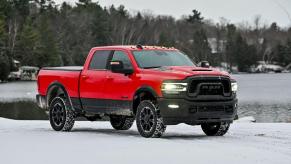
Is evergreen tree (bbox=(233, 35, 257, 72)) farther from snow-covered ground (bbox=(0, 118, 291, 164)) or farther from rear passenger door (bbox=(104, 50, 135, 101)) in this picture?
snow-covered ground (bbox=(0, 118, 291, 164))

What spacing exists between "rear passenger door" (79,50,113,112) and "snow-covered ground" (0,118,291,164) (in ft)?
3.33

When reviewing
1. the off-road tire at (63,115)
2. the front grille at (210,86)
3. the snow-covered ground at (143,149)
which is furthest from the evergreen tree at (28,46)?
the front grille at (210,86)

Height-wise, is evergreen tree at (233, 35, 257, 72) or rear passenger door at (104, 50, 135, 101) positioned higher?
rear passenger door at (104, 50, 135, 101)

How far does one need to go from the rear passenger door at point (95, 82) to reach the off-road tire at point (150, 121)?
1.36 meters

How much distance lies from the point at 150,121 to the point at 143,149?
2.17 m

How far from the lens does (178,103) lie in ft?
39.5

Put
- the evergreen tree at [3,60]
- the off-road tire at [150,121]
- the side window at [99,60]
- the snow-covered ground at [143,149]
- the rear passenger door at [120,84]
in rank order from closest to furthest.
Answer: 1. the snow-covered ground at [143,149]
2. the off-road tire at [150,121]
3. the rear passenger door at [120,84]
4. the side window at [99,60]
5. the evergreen tree at [3,60]

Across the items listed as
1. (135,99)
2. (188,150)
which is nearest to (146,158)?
(188,150)

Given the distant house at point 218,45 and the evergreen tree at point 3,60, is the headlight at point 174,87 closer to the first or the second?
the evergreen tree at point 3,60

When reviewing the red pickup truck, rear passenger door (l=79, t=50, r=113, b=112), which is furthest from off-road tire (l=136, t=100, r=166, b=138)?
rear passenger door (l=79, t=50, r=113, b=112)

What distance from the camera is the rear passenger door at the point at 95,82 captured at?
45.2 ft

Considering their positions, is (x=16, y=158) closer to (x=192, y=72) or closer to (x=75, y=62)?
(x=192, y=72)

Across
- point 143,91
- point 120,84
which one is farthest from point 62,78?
point 143,91

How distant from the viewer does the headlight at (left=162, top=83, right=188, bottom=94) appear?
12026 mm
